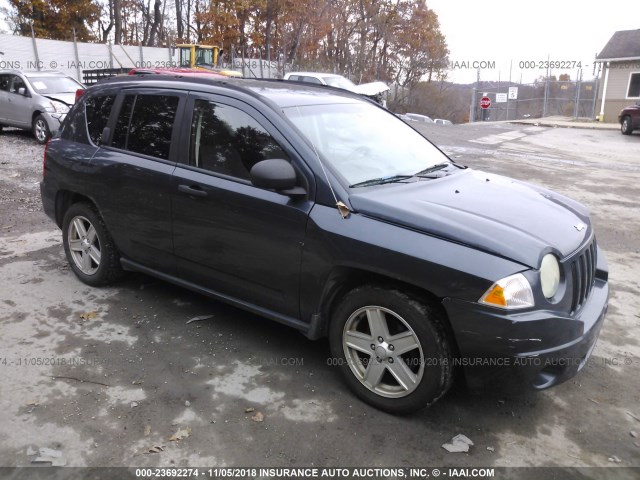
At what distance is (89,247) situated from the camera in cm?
481

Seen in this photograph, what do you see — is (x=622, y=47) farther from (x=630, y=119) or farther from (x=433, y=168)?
(x=433, y=168)

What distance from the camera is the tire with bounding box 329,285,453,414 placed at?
2879 millimetres

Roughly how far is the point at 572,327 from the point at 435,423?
0.93 meters

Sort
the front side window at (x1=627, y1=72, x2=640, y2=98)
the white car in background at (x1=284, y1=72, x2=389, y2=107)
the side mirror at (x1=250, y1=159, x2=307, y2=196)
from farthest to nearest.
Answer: the front side window at (x1=627, y1=72, x2=640, y2=98), the white car in background at (x1=284, y1=72, x2=389, y2=107), the side mirror at (x1=250, y1=159, x2=307, y2=196)

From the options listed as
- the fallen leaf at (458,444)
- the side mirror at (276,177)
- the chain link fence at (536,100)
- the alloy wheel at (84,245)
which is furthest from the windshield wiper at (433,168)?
the chain link fence at (536,100)

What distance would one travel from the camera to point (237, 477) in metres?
2.67

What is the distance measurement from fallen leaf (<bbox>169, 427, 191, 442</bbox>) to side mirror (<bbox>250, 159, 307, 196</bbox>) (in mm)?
1459

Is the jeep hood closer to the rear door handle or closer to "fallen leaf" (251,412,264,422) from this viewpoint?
the rear door handle

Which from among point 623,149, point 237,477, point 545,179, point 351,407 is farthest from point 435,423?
point 623,149

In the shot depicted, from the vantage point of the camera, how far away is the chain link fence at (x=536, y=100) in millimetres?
32219

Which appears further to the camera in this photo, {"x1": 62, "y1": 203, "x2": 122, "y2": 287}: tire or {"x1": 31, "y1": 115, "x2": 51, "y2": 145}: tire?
{"x1": 31, "y1": 115, "x2": 51, "y2": 145}: tire

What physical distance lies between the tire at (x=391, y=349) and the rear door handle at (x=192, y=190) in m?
1.29

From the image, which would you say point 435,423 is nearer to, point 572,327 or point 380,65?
point 572,327

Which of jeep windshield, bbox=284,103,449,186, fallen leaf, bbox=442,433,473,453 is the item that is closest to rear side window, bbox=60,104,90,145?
jeep windshield, bbox=284,103,449,186
